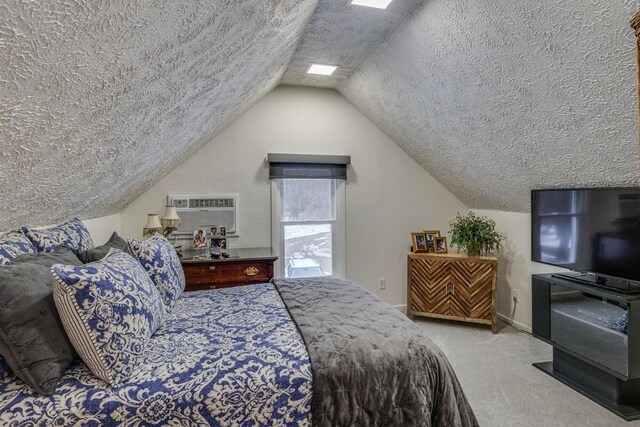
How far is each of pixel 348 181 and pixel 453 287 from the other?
5.26 feet

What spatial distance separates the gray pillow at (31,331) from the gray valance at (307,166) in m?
2.66

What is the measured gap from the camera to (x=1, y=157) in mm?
1171

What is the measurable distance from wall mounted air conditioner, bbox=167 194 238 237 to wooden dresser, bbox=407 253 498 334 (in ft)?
6.55

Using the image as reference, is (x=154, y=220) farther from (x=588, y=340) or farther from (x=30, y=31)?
(x=588, y=340)

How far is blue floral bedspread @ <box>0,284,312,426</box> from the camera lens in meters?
1.14

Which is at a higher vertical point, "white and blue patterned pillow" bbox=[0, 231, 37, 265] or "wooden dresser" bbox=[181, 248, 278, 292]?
"white and blue patterned pillow" bbox=[0, 231, 37, 265]

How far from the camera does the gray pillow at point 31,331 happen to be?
1.16 metres

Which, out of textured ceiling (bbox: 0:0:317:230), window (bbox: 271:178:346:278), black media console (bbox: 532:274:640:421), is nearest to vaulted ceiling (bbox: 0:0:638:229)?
textured ceiling (bbox: 0:0:317:230)

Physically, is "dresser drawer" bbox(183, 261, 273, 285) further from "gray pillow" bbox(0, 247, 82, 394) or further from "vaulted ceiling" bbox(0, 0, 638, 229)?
"gray pillow" bbox(0, 247, 82, 394)

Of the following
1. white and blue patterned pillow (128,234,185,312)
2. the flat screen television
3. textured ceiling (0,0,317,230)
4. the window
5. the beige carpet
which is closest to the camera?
textured ceiling (0,0,317,230)

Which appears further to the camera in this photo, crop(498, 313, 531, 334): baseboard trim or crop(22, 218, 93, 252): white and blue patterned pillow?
crop(498, 313, 531, 334): baseboard trim

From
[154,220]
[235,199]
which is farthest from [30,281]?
[235,199]

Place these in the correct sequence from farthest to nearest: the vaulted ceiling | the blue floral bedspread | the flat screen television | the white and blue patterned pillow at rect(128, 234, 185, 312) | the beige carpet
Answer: the flat screen television → the beige carpet → the white and blue patterned pillow at rect(128, 234, 185, 312) → the blue floral bedspread → the vaulted ceiling

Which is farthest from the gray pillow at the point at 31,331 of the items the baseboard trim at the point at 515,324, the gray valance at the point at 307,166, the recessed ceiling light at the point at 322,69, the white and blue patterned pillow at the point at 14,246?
the baseboard trim at the point at 515,324
